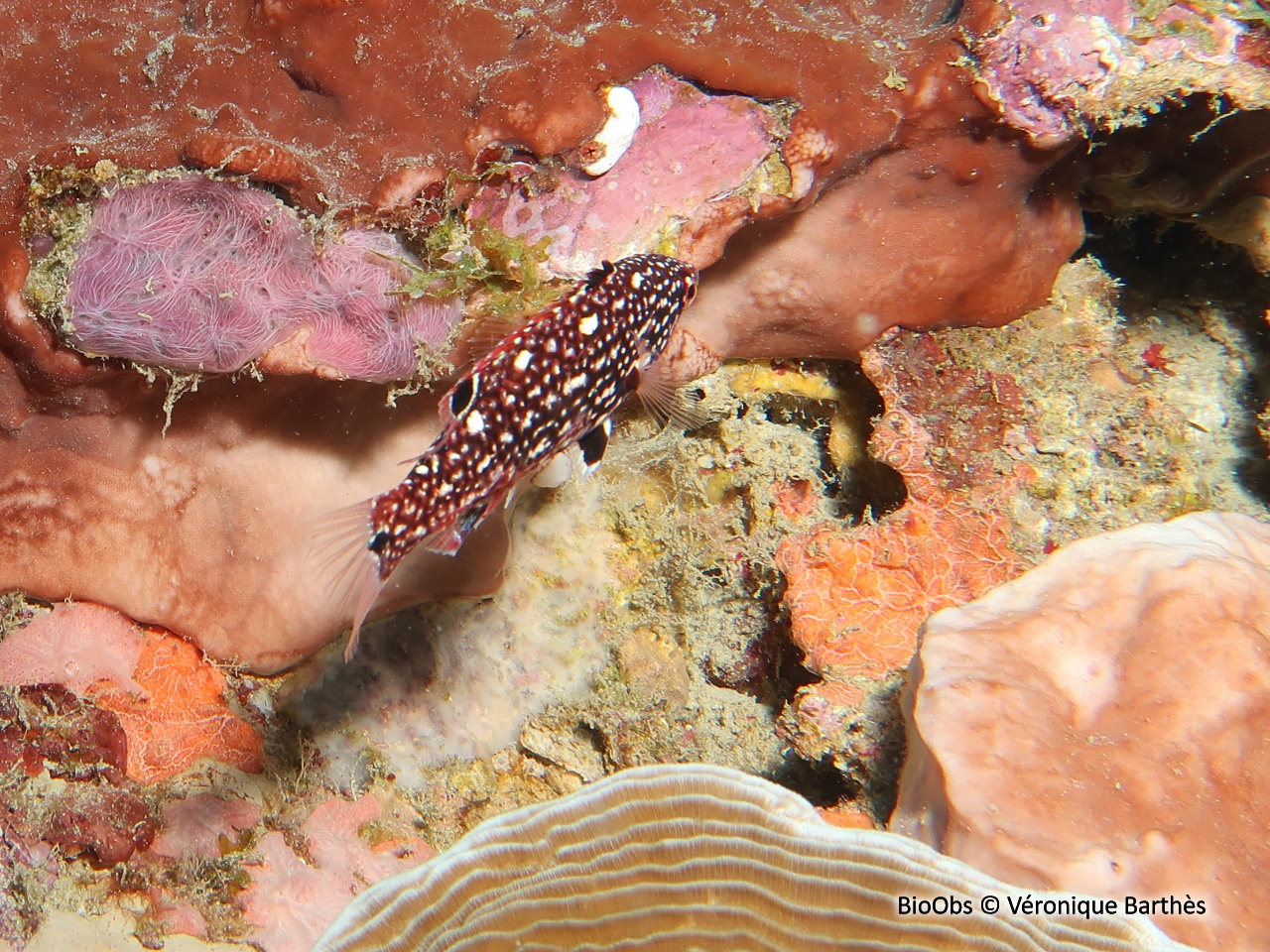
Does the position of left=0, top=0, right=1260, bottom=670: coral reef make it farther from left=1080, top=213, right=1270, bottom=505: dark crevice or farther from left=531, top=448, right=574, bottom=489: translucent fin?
left=1080, top=213, right=1270, bottom=505: dark crevice

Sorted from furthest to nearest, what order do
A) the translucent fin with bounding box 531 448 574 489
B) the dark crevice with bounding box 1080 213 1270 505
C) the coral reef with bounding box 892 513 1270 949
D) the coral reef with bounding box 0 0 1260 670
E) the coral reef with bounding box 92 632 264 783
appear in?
the dark crevice with bounding box 1080 213 1270 505, the coral reef with bounding box 92 632 264 783, the translucent fin with bounding box 531 448 574 489, the coral reef with bounding box 0 0 1260 670, the coral reef with bounding box 892 513 1270 949

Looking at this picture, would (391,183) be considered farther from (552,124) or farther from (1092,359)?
(1092,359)

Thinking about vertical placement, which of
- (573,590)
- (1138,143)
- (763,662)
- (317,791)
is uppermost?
(1138,143)

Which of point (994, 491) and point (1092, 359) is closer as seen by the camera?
point (994, 491)

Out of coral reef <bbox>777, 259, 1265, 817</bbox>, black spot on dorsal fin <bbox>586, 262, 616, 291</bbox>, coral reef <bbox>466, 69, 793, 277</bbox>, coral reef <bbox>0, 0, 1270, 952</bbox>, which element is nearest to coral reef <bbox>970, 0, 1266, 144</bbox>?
coral reef <bbox>0, 0, 1270, 952</bbox>

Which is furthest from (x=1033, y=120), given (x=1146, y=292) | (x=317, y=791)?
(x=317, y=791)

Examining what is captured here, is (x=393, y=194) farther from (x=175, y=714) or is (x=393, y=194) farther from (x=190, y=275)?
(x=175, y=714)

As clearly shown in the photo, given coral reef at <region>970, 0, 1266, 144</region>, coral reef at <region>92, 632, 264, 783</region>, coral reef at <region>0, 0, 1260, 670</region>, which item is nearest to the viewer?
coral reef at <region>0, 0, 1260, 670</region>

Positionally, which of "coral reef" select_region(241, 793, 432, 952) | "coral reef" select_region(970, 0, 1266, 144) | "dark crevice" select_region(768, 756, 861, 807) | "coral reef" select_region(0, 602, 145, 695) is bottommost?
"coral reef" select_region(241, 793, 432, 952)
